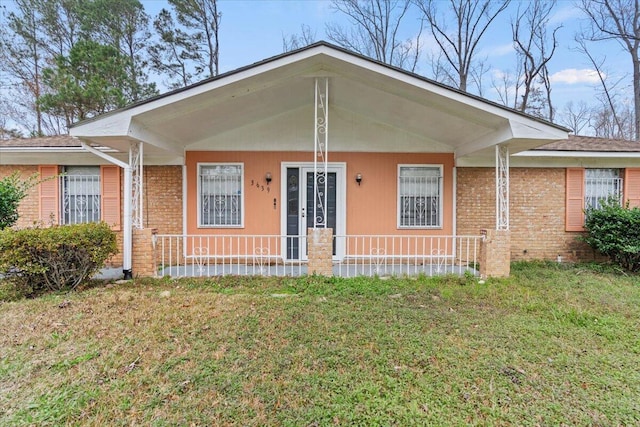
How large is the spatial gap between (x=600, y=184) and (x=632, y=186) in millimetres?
711

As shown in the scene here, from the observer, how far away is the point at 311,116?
23.4 feet

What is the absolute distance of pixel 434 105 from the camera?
568cm

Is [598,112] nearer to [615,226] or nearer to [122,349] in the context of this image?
[615,226]

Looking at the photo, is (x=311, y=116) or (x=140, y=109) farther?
(x=311, y=116)

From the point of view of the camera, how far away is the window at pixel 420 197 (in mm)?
7395

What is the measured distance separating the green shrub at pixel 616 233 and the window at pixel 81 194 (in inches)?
457

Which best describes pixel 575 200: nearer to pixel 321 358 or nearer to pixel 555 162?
pixel 555 162

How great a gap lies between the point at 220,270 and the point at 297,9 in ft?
51.6

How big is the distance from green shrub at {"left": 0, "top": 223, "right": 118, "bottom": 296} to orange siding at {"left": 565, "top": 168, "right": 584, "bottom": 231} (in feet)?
33.1

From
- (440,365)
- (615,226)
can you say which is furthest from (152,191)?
(615,226)

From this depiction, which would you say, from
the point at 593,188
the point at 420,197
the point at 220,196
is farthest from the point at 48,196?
the point at 593,188

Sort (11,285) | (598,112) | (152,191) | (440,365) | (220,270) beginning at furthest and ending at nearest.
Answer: (598,112)
(152,191)
(220,270)
(11,285)
(440,365)

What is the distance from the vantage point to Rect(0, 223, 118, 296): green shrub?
4.64 m

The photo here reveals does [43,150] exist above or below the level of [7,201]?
above
